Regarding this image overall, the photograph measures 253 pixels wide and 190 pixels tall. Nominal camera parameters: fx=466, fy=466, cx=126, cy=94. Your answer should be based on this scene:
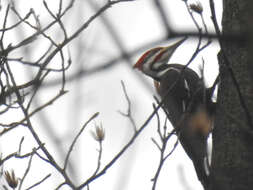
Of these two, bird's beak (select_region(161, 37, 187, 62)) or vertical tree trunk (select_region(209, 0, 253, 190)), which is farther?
bird's beak (select_region(161, 37, 187, 62))

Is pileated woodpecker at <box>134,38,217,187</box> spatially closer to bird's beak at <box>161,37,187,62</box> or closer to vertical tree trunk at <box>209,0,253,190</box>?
bird's beak at <box>161,37,187,62</box>

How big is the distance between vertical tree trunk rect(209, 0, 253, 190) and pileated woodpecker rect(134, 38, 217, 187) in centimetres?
13

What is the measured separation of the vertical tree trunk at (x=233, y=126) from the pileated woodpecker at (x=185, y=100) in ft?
0.42

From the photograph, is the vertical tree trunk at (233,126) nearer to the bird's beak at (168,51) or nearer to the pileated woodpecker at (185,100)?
the pileated woodpecker at (185,100)

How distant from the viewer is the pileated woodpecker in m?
3.64

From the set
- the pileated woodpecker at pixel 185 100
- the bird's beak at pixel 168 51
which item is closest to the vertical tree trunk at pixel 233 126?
the pileated woodpecker at pixel 185 100

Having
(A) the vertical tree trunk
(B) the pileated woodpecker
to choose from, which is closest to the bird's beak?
(B) the pileated woodpecker

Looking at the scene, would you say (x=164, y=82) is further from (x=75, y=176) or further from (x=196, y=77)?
(x=75, y=176)

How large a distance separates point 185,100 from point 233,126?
1.35 m

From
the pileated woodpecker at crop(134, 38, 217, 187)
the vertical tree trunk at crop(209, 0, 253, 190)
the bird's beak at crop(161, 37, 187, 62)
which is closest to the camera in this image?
the vertical tree trunk at crop(209, 0, 253, 190)

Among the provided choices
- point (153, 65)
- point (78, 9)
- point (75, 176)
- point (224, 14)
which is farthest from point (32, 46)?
point (153, 65)

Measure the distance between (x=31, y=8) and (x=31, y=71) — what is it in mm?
464

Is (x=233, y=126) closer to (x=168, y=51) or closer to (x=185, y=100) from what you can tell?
(x=185, y=100)

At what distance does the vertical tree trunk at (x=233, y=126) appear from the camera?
2.85 m
